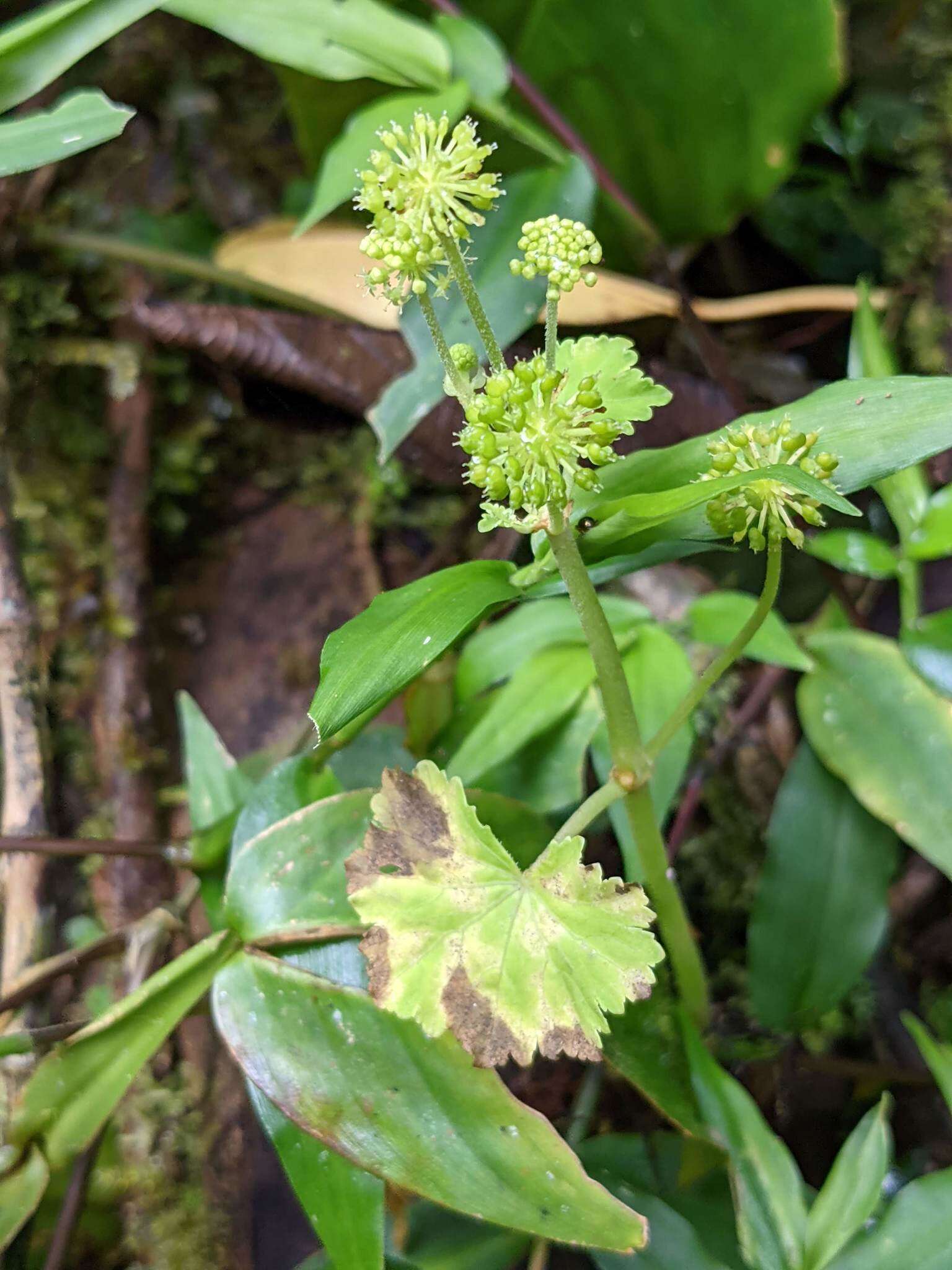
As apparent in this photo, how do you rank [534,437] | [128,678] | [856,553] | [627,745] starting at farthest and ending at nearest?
[128,678], [856,553], [627,745], [534,437]

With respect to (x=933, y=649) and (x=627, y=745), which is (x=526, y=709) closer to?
(x=627, y=745)

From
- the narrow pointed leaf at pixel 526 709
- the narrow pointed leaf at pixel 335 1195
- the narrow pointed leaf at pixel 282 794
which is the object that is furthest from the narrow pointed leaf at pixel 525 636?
the narrow pointed leaf at pixel 335 1195

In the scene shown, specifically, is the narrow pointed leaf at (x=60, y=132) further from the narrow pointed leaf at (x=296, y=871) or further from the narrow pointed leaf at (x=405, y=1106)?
the narrow pointed leaf at (x=405, y=1106)

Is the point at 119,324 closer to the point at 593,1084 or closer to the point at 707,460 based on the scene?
the point at 707,460

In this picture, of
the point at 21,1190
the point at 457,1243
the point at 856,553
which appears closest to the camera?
the point at 21,1190

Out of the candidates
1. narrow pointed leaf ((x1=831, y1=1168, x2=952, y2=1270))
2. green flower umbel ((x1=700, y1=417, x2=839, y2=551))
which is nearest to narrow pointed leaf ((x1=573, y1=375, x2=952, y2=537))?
green flower umbel ((x1=700, y1=417, x2=839, y2=551))

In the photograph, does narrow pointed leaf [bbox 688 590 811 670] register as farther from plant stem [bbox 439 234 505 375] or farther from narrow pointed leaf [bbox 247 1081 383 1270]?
narrow pointed leaf [bbox 247 1081 383 1270]

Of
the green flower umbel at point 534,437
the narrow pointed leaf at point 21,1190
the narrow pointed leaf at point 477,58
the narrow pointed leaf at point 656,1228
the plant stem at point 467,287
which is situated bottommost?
the narrow pointed leaf at point 656,1228

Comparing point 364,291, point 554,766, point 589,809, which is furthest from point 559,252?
point 364,291
